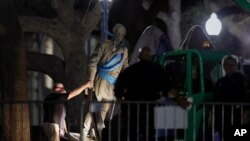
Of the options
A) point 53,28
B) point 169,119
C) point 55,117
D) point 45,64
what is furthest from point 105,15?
point 169,119

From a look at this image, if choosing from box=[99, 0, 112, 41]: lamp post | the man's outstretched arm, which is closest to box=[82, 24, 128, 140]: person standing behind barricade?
the man's outstretched arm

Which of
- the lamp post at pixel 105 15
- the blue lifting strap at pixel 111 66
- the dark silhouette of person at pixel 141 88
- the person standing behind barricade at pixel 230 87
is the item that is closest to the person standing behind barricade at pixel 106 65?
the blue lifting strap at pixel 111 66

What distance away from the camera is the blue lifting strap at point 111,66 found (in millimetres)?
14570

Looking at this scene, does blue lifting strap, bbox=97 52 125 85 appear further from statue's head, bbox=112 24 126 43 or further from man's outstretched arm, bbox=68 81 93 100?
man's outstretched arm, bbox=68 81 93 100

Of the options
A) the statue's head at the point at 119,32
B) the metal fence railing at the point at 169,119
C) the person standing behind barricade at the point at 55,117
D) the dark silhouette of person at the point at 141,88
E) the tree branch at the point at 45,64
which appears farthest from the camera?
the tree branch at the point at 45,64

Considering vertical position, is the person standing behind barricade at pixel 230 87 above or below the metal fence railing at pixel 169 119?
above

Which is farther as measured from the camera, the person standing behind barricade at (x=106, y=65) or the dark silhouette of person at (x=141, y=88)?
the person standing behind barricade at (x=106, y=65)

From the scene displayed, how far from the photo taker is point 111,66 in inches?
574

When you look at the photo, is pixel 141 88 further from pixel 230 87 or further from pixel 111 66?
pixel 111 66

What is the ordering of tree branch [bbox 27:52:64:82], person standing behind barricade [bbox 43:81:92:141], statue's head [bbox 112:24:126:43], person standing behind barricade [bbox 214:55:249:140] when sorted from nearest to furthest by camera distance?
person standing behind barricade [bbox 214:55:249:140]
statue's head [bbox 112:24:126:43]
person standing behind barricade [bbox 43:81:92:141]
tree branch [bbox 27:52:64:82]

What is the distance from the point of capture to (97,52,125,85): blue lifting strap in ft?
47.8

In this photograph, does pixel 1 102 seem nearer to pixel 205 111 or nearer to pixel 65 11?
pixel 205 111

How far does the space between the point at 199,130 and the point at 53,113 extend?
8.84 ft

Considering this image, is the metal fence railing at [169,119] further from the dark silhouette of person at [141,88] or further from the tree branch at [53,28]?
the tree branch at [53,28]
